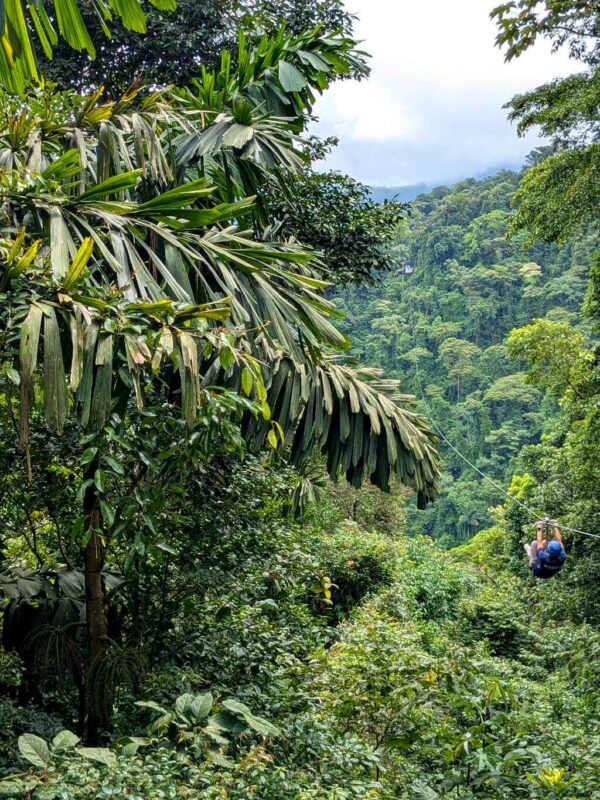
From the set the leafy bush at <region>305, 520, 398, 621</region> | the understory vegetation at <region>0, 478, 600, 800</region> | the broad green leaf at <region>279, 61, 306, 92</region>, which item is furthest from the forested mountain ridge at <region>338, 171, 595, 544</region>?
the broad green leaf at <region>279, 61, 306, 92</region>

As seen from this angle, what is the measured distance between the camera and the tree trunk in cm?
305

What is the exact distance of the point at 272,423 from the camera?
3.14 m

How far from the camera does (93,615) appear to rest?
3258mm

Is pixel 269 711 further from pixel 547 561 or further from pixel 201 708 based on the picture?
pixel 547 561

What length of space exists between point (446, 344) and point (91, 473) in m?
35.6

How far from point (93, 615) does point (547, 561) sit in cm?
549

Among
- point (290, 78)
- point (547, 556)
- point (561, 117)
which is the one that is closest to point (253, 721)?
point (290, 78)

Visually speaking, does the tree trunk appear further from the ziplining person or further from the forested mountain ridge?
the forested mountain ridge

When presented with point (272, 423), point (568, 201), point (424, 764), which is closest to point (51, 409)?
point (272, 423)

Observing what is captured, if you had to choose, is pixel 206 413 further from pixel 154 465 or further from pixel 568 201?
pixel 568 201

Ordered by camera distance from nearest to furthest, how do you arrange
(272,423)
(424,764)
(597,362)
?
(272,423) < (424,764) < (597,362)

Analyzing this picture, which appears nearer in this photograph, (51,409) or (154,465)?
(51,409)

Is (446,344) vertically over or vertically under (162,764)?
over

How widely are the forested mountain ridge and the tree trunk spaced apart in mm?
27174
